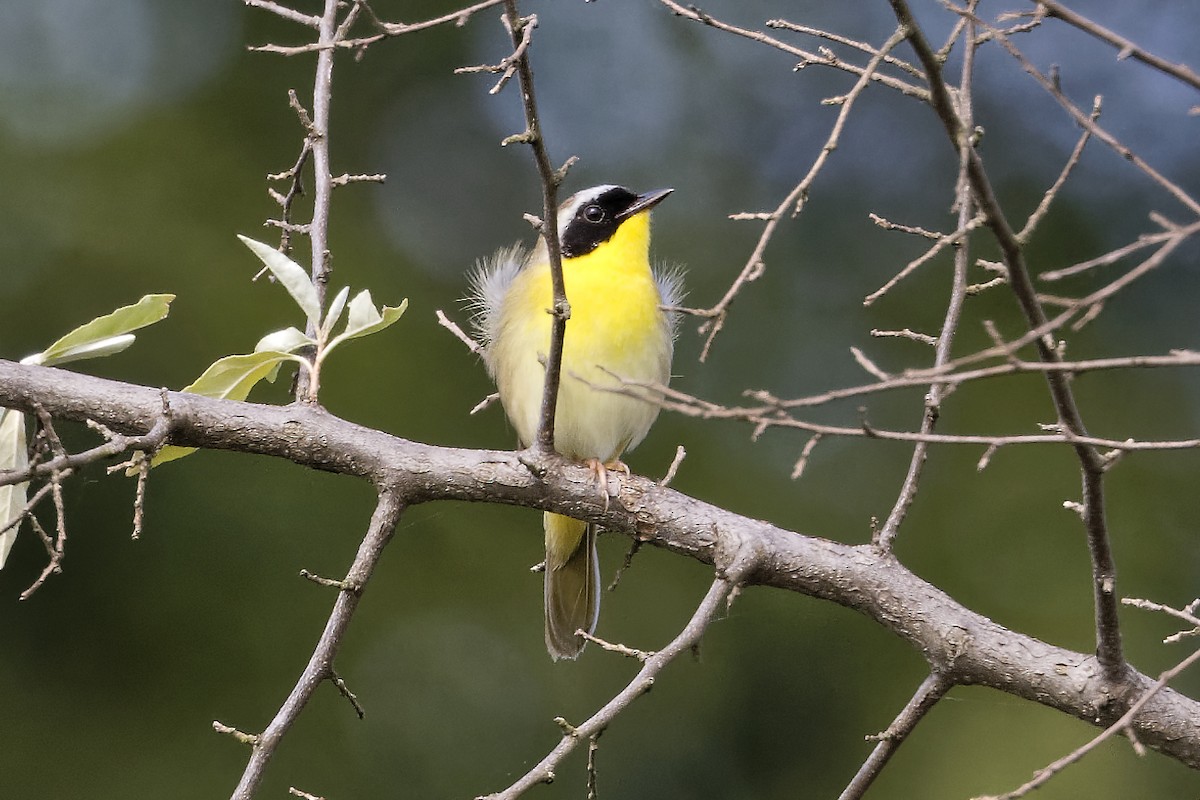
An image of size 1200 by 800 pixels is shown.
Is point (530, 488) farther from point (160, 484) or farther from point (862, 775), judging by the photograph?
point (160, 484)

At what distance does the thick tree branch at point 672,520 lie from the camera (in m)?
2.19

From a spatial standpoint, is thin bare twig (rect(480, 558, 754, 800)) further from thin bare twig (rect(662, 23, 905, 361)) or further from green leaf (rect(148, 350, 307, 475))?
green leaf (rect(148, 350, 307, 475))

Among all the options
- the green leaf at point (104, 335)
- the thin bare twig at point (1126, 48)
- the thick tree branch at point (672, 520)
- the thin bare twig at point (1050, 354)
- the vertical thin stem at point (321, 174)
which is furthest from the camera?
the vertical thin stem at point (321, 174)

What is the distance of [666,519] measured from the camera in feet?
7.82

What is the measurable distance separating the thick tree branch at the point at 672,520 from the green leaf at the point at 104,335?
0.28ft

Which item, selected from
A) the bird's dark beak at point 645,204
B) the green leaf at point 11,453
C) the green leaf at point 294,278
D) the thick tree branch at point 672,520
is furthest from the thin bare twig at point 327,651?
the bird's dark beak at point 645,204

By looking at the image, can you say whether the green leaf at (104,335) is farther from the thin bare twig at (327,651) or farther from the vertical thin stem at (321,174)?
the thin bare twig at (327,651)

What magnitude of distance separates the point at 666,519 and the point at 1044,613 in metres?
3.13

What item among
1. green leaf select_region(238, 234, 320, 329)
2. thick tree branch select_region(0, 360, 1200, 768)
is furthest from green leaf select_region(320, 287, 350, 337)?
thick tree branch select_region(0, 360, 1200, 768)

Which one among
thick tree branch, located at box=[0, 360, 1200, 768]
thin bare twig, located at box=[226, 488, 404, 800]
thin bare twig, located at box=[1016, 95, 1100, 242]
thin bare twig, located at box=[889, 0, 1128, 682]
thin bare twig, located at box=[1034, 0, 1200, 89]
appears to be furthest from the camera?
thick tree branch, located at box=[0, 360, 1200, 768]

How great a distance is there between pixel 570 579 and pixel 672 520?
1.12 meters

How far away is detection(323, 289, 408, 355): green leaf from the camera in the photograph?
2430 millimetres

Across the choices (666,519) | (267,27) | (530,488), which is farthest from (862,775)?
(267,27)

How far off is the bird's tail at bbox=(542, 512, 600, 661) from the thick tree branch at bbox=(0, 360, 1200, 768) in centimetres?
101
